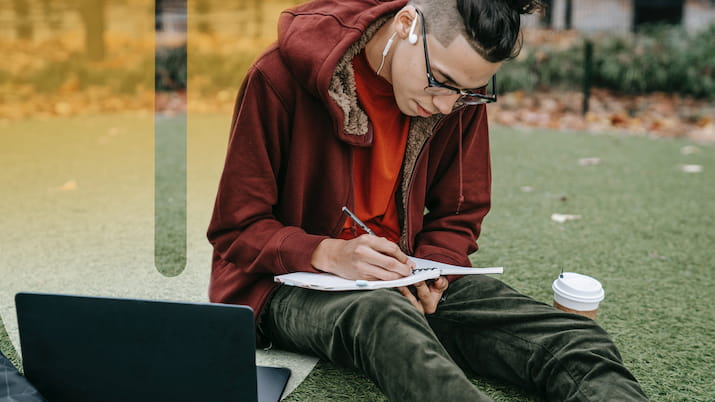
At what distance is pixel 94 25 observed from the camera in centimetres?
567

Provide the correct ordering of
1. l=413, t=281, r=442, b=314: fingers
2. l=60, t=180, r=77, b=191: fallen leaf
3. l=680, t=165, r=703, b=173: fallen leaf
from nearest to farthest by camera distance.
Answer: l=413, t=281, r=442, b=314: fingers, l=60, t=180, r=77, b=191: fallen leaf, l=680, t=165, r=703, b=173: fallen leaf

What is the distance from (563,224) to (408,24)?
5.35 feet

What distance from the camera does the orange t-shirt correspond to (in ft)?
5.03

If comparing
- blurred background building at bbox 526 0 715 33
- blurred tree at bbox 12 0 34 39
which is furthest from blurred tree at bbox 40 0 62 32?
blurred background building at bbox 526 0 715 33

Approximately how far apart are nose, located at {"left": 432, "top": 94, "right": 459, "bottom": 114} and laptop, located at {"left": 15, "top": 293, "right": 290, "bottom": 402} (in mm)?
603

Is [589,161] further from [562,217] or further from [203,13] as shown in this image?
[203,13]

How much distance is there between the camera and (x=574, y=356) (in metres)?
1.32

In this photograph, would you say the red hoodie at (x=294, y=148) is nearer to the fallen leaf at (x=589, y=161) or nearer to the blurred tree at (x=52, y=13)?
the fallen leaf at (x=589, y=161)

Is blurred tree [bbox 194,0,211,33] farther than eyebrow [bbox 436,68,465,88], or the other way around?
blurred tree [bbox 194,0,211,33]

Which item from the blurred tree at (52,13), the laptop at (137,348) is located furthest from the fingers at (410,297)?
the blurred tree at (52,13)

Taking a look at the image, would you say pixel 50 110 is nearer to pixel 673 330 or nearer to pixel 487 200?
pixel 487 200

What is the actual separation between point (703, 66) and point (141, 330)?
6376 mm

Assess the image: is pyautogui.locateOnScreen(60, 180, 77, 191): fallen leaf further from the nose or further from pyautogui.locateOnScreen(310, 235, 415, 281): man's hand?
the nose

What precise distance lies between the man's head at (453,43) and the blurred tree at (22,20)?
5.02 m
